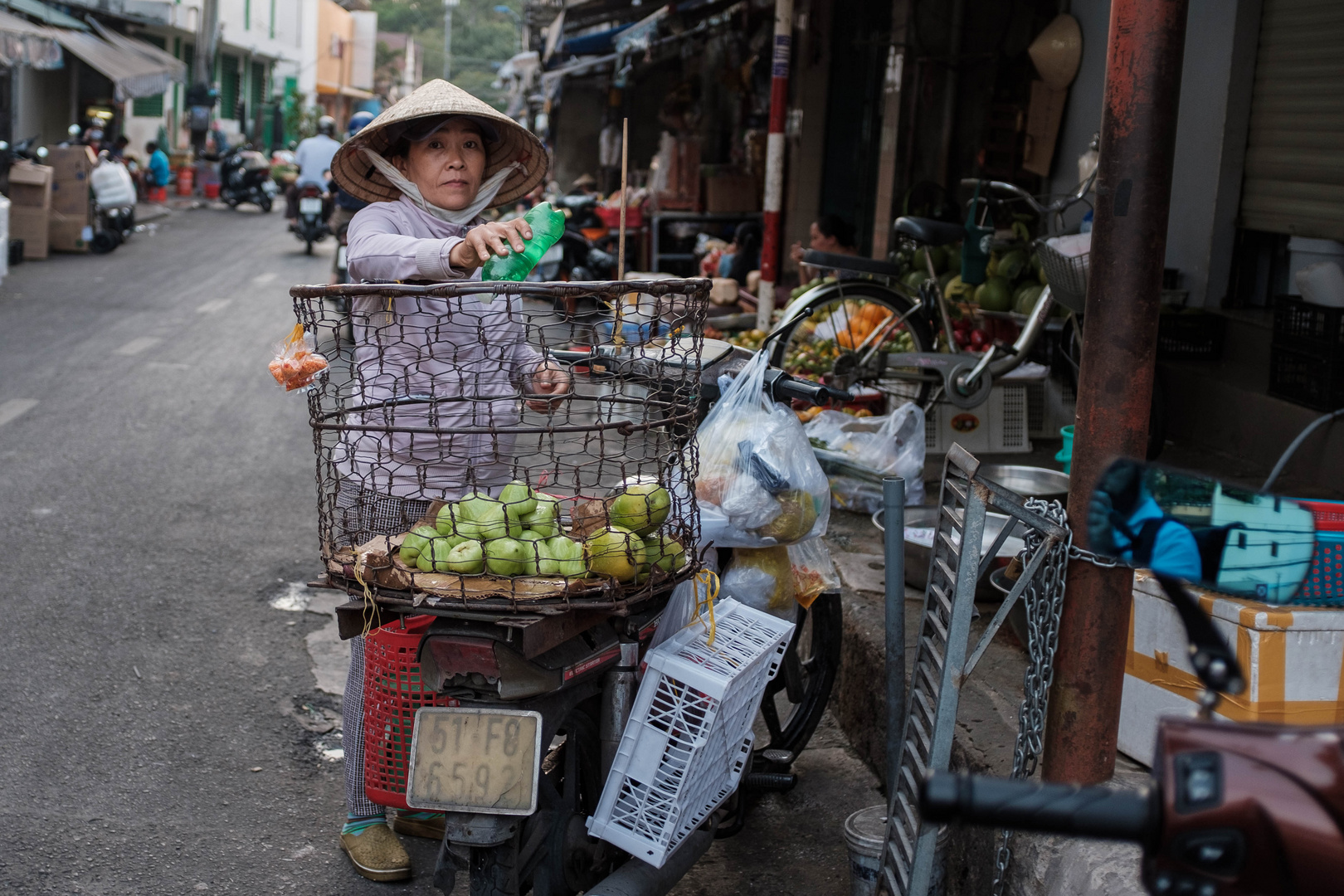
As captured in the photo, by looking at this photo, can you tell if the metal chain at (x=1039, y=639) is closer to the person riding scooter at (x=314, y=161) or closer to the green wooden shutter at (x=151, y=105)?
the person riding scooter at (x=314, y=161)

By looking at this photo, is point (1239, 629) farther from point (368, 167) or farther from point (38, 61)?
point (38, 61)

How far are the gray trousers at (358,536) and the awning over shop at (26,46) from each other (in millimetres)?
15617

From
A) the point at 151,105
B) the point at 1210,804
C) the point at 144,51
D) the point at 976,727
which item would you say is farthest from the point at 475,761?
the point at 151,105

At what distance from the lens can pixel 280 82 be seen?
41219mm

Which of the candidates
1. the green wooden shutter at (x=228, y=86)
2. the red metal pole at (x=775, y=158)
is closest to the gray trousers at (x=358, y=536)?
the red metal pole at (x=775, y=158)

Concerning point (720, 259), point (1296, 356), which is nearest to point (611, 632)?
point (1296, 356)

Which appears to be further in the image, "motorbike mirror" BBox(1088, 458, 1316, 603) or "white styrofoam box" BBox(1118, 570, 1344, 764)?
"white styrofoam box" BBox(1118, 570, 1344, 764)

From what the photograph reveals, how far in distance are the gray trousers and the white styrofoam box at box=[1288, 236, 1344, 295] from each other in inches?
168

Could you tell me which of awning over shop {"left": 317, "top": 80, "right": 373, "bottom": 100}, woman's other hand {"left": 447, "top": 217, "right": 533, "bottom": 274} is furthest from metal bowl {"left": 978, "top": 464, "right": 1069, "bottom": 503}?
awning over shop {"left": 317, "top": 80, "right": 373, "bottom": 100}

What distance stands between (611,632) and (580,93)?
21179 millimetres

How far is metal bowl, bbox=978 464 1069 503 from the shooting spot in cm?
426

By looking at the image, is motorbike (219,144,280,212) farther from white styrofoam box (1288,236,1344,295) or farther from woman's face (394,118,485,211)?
woman's face (394,118,485,211)

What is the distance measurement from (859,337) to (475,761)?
4.30 m

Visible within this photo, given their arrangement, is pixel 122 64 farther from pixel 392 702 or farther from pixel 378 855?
pixel 392 702
